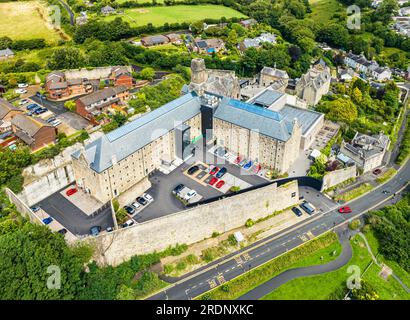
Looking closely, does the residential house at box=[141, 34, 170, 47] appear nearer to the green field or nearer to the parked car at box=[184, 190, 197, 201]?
the green field

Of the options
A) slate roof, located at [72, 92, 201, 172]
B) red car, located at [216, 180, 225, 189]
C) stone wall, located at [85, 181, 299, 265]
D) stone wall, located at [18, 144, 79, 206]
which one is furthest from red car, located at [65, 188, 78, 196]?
red car, located at [216, 180, 225, 189]

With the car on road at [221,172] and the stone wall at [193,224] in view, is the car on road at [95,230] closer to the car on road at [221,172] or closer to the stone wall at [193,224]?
the stone wall at [193,224]

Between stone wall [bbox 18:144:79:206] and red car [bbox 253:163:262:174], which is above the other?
stone wall [bbox 18:144:79:206]

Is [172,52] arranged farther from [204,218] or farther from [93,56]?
[204,218]

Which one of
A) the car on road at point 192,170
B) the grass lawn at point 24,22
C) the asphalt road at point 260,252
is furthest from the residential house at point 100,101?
the grass lawn at point 24,22

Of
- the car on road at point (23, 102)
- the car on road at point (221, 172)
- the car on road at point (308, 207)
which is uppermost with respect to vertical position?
A: the car on road at point (23, 102)
